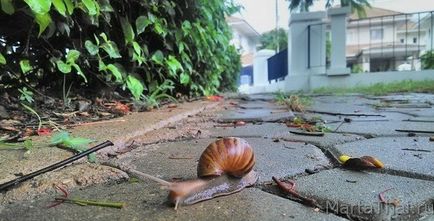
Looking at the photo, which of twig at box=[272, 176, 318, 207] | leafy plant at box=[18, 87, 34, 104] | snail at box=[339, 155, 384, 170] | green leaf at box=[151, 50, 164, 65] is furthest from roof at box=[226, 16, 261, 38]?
twig at box=[272, 176, 318, 207]

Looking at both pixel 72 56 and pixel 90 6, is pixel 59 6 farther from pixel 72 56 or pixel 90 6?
pixel 72 56

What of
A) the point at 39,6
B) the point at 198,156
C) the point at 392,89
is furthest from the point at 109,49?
the point at 392,89

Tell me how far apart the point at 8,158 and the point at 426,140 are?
1.28 metres

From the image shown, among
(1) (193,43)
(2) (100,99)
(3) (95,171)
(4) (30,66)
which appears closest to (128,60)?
(2) (100,99)

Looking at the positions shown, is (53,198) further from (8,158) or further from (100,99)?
(100,99)

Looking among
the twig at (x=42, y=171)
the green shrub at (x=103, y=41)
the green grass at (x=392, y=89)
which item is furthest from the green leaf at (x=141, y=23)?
the green grass at (x=392, y=89)

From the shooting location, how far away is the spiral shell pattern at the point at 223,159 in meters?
0.72

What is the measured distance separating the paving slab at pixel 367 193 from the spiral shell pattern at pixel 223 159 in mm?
135

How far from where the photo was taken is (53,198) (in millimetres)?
742

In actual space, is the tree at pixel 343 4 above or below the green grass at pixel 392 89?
above

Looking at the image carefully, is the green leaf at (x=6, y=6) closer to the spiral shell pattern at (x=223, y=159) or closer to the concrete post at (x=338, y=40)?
the spiral shell pattern at (x=223, y=159)

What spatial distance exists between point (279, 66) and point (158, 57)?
695 centimetres

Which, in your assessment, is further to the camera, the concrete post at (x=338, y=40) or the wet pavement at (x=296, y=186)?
the concrete post at (x=338, y=40)

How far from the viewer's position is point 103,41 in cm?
185
